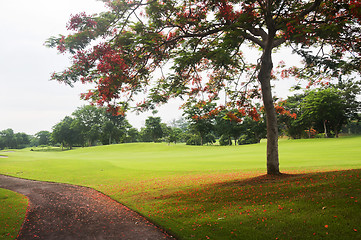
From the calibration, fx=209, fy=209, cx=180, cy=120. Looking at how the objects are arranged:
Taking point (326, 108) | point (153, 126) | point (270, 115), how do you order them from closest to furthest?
1. point (270, 115)
2. point (326, 108)
3. point (153, 126)

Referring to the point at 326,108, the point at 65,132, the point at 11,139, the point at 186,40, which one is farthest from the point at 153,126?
the point at 11,139

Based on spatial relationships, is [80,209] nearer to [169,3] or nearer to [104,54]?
[104,54]

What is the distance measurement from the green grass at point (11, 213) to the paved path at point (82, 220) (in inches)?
9.8

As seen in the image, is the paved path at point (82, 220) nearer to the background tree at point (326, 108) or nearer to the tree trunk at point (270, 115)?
the tree trunk at point (270, 115)

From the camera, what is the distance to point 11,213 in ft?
30.0

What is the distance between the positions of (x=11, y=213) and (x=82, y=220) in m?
3.66

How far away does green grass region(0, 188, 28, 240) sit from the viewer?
709cm

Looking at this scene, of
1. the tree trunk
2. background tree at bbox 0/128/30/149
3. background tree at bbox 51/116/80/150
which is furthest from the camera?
background tree at bbox 0/128/30/149

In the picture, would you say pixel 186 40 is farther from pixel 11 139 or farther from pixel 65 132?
pixel 11 139

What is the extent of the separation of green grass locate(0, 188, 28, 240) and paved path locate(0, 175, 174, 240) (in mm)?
249

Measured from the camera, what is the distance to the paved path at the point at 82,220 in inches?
267

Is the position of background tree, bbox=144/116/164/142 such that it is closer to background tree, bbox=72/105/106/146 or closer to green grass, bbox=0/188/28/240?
background tree, bbox=72/105/106/146

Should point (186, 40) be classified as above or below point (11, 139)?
above

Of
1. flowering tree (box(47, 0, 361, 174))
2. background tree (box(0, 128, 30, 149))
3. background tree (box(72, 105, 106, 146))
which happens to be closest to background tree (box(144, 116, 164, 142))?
background tree (box(72, 105, 106, 146))
